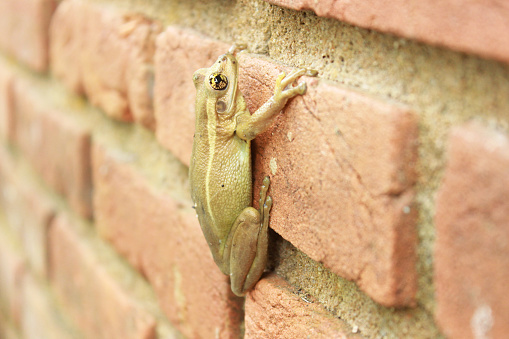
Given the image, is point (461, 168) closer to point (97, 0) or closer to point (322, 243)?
point (322, 243)

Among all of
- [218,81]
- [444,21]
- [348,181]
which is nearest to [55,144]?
[218,81]

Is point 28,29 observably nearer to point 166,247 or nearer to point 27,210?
point 27,210

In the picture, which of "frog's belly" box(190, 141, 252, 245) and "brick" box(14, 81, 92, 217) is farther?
"brick" box(14, 81, 92, 217)

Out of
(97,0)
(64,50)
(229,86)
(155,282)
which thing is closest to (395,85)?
(229,86)

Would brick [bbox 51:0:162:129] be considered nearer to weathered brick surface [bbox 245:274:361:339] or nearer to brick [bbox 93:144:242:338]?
brick [bbox 93:144:242:338]

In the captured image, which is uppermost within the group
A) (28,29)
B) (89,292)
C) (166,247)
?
(28,29)

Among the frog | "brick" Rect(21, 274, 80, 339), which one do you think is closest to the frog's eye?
the frog

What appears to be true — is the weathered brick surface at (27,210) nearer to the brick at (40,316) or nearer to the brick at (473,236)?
the brick at (40,316)
